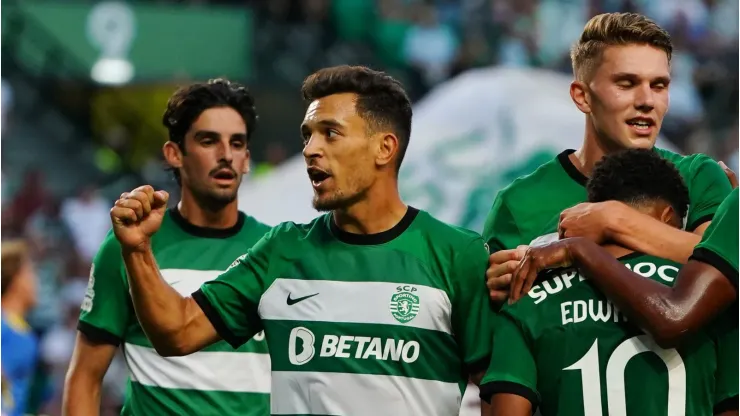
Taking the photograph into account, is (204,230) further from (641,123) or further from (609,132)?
(641,123)

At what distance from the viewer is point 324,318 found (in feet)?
14.4

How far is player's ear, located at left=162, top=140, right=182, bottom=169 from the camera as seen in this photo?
6.15 metres

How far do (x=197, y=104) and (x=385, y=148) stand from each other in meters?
1.83

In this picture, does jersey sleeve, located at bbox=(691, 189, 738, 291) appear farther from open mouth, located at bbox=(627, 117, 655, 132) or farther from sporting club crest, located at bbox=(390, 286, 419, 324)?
sporting club crest, located at bbox=(390, 286, 419, 324)

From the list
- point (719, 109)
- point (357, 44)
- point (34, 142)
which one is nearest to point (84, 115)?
point (34, 142)

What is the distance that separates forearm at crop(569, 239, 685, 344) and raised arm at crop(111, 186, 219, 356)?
51.9 inches

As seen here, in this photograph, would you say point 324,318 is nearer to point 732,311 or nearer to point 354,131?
point 354,131

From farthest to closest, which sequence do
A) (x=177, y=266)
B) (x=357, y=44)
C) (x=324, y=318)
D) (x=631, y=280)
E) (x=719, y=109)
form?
(x=357, y=44)
(x=719, y=109)
(x=177, y=266)
(x=324, y=318)
(x=631, y=280)

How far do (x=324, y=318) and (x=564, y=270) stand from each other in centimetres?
78

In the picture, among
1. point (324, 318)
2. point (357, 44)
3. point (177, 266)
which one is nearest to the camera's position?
point (324, 318)

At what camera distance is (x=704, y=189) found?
456 cm

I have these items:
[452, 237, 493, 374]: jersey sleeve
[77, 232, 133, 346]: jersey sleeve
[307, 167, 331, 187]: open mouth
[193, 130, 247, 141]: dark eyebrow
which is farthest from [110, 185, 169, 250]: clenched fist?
[193, 130, 247, 141]: dark eyebrow

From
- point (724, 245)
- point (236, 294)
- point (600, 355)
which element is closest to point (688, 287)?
point (724, 245)

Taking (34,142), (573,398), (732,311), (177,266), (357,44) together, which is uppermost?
(357,44)
